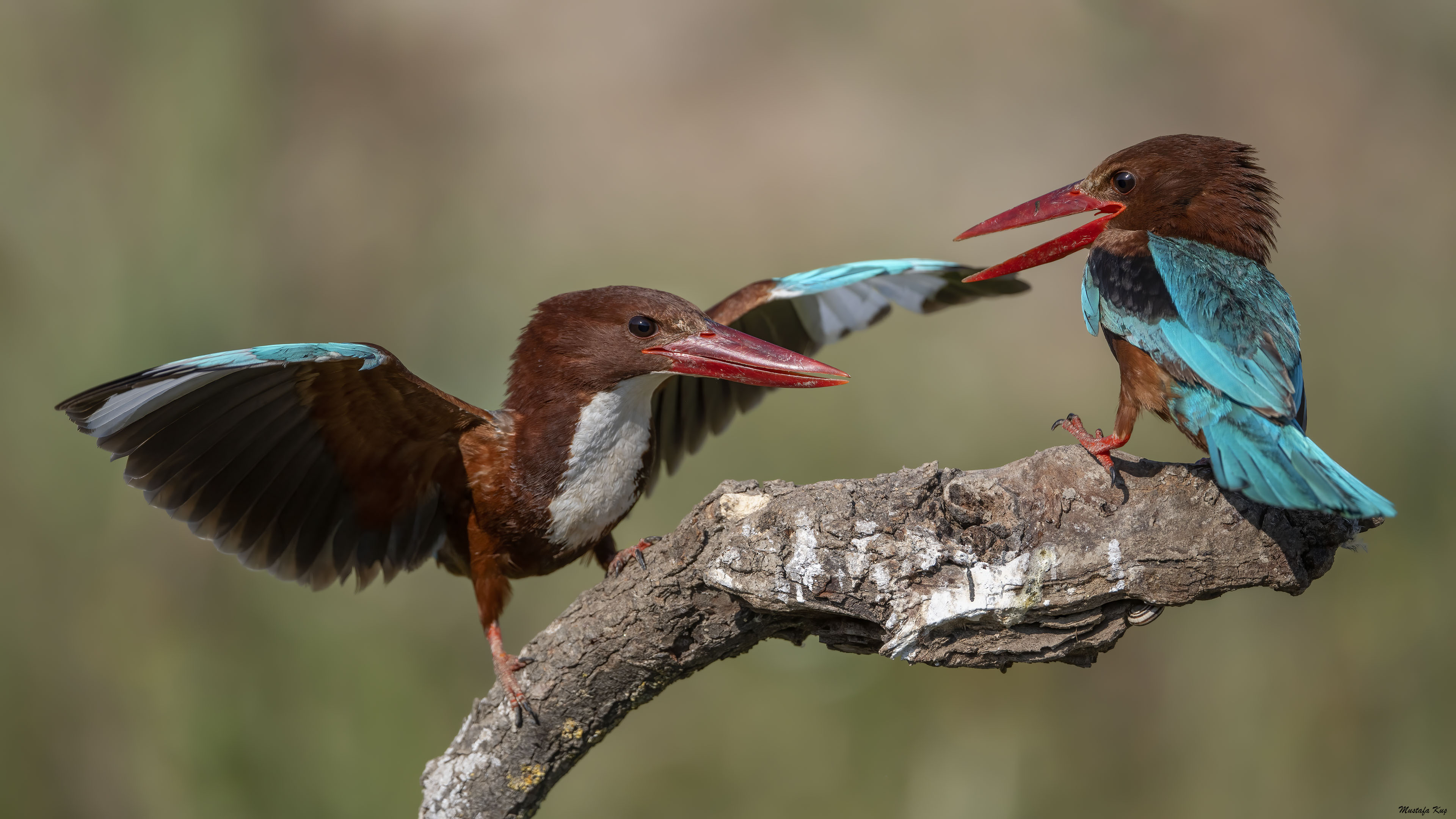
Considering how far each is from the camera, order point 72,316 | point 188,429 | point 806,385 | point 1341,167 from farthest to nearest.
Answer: point 1341,167, point 72,316, point 806,385, point 188,429

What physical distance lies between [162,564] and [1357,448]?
4937 millimetres

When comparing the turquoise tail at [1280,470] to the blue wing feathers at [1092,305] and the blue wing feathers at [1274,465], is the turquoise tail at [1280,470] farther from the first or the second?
the blue wing feathers at [1092,305]

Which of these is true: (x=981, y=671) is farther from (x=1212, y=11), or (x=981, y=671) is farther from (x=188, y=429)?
(x=1212, y=11)

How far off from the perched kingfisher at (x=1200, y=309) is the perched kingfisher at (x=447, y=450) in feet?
1.75

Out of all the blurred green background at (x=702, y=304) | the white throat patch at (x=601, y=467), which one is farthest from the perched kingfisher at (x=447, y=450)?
the blurred green background at (x=702, y=304)

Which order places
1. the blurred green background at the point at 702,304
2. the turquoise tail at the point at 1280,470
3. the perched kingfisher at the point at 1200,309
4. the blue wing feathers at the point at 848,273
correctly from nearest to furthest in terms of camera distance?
the turquoise tail at the point at 1280,470
the perched kingfisher at the point at 1200,309
the blue wing feathers at the point at 848,273
the blurred green background at the point at 702,304

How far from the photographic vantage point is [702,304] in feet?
14.9

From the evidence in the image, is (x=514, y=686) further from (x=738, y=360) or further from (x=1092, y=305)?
(x=1092, y=305)

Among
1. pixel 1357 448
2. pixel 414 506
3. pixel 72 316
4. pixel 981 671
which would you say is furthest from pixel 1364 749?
pixel 72 316

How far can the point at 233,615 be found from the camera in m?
4.00

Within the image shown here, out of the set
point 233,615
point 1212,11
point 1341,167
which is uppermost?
point 1212,11

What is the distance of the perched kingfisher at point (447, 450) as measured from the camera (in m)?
2.02

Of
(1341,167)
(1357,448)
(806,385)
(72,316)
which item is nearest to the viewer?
(806,385)

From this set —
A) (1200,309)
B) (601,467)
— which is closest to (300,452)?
(601,467)
